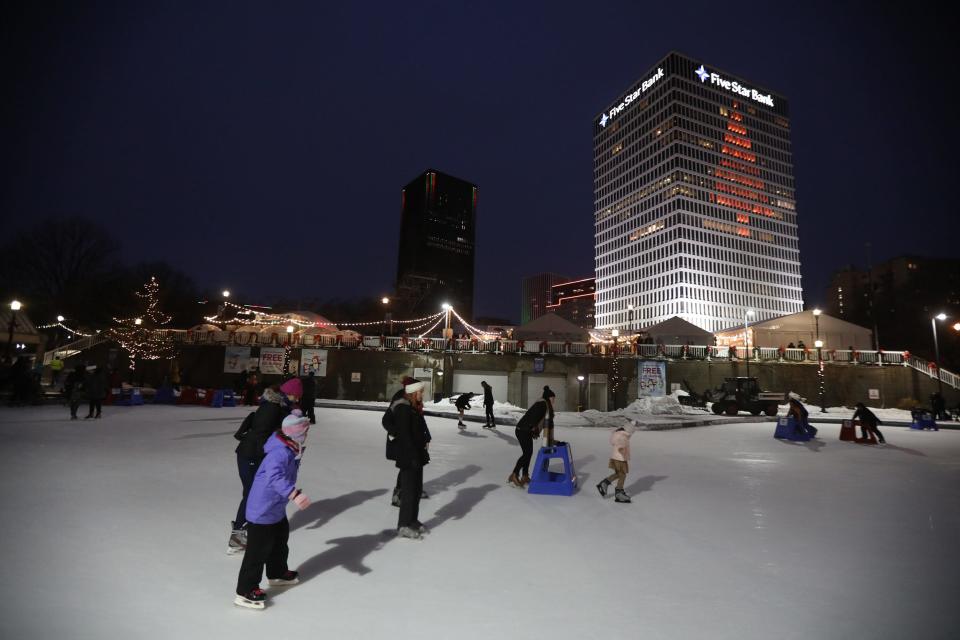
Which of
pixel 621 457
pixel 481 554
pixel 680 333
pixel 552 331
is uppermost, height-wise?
pixel 680 333

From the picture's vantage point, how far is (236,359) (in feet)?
99.6

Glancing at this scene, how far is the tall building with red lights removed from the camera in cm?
10606

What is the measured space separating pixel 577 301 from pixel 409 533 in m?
169

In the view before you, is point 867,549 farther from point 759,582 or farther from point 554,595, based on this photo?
point 554,595

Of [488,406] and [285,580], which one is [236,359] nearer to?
[488,406]

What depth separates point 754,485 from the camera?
908 cm

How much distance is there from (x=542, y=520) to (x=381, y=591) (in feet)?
9.66

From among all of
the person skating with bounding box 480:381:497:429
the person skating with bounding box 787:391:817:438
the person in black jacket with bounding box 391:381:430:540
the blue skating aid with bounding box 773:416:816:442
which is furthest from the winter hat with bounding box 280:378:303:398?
the blue skating aid with bounding box 773:416:816:442

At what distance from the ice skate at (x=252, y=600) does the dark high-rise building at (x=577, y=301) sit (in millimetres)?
158010

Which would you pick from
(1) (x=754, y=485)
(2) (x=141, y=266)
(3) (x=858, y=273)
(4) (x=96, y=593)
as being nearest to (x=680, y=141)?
(3) (x=858, y=273)

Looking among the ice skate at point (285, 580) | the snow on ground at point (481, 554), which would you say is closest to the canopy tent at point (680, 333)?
the snow on ground at point (481, 554)

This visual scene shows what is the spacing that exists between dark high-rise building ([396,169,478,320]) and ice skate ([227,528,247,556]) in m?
120

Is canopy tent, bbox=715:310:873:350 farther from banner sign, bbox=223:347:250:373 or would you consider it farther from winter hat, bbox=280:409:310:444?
winter hat, bbox=280:409:310:444

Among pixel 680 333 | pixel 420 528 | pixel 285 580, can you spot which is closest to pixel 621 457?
pixel 420 528
